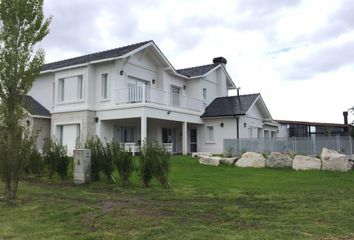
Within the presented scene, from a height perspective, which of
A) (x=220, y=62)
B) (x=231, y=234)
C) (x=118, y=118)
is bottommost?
(x=231, y=234)

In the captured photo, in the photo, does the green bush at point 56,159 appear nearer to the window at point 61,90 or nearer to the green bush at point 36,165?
the green bush at point 36,165

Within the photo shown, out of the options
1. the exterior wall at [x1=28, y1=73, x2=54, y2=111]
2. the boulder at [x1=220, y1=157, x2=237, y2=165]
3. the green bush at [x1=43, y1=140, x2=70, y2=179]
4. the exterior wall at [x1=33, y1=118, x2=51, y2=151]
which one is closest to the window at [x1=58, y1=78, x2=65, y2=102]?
the exterior wall at [x1=28, y1=73, x2=54, y2=111]

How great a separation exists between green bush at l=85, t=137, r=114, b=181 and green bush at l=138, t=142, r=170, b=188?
1.37 metres

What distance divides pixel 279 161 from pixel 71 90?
13672 millimetres

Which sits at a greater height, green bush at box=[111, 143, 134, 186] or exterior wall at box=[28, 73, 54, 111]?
exterior wall at box=[28, 73, 54, 111]

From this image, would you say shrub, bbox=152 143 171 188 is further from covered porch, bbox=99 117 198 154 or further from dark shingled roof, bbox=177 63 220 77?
dark shingled roof, bbox=177 63 220 77

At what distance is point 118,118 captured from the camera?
23.4 m

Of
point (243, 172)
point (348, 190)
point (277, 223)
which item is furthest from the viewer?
point (243, 172)

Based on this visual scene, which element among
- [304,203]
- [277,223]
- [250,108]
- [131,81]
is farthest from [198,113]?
[277,223]

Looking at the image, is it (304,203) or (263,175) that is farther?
(263,175)

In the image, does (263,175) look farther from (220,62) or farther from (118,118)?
(220,62)

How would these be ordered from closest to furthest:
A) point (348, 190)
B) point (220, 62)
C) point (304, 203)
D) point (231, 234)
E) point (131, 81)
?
point (231, 234), point (304, 203), point (348, 190), point (131, 81), point (220, 62)

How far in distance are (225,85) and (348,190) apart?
940 inches

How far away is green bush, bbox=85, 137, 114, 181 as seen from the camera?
12914 mm
